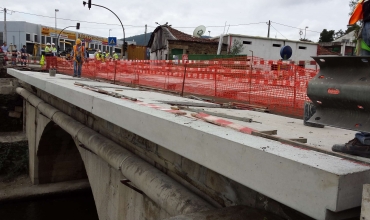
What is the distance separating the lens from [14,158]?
16.3m

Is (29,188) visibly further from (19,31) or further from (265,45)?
(19,31)

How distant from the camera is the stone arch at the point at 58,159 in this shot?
47.0ft

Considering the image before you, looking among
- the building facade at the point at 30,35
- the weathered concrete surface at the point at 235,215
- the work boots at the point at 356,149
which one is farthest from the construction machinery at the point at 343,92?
the building facade at the point at 30,35

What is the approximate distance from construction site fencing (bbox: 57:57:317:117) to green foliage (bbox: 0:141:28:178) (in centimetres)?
807

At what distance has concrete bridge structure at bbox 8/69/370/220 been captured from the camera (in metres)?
1.82

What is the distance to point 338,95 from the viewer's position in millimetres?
2316

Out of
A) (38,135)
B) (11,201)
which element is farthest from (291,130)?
(11,201)

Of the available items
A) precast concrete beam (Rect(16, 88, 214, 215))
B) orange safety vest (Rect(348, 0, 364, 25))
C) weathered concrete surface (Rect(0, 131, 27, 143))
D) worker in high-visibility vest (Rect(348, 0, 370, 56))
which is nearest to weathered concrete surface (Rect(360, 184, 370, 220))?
worker in high-visibility vest (Rect(348, 0, 370, 56))

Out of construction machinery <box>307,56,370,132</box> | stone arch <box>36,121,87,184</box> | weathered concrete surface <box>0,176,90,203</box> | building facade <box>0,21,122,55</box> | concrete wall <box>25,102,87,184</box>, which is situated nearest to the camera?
construction machinery <box>307,56,370,132</box>

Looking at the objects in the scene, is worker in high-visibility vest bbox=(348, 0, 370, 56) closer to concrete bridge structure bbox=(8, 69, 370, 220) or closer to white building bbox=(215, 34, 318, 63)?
concrete bridge structure bbox=(8, 69, 370, 220)

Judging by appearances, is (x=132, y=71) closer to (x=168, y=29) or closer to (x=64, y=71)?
(x=64, y=71)

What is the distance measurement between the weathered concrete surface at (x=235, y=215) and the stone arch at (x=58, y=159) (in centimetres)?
1202

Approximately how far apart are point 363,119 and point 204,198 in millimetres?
1601

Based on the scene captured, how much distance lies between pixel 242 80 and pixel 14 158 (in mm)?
13107
